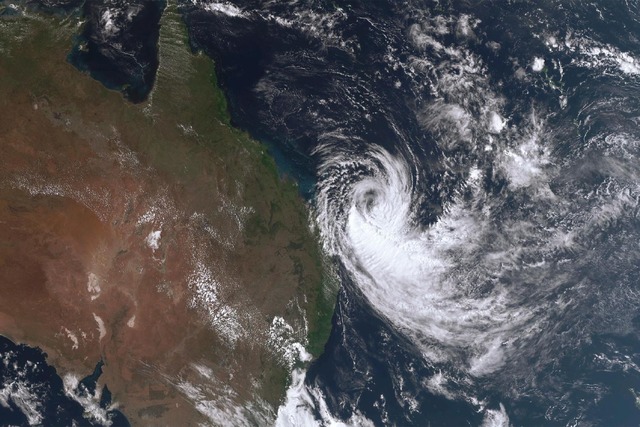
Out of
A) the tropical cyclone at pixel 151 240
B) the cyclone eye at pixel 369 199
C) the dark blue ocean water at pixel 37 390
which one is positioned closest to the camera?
the tropical cyclone at pixel 151 240

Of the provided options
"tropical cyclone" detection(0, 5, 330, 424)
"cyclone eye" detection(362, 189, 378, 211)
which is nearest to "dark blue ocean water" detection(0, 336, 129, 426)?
"tropical cyclone" detection(0, 5, 330, 424)

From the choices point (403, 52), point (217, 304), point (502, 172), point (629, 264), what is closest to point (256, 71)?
point (403, 52)

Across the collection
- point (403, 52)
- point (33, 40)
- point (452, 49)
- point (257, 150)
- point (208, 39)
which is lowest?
point (33, 40)

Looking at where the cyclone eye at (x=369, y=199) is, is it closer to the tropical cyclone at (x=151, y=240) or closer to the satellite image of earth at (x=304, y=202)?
the satellite image of earth at (x=304, y=202)

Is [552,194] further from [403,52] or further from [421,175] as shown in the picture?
[403,52]

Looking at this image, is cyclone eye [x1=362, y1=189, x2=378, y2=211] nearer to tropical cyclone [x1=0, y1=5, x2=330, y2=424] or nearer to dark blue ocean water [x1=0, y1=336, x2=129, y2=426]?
tropical cyclone [x1=0, y1=5, x2=330, y2=424]

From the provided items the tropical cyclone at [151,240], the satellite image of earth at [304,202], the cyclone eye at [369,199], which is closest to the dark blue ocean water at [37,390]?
the satellite image of earth at [304,202]
